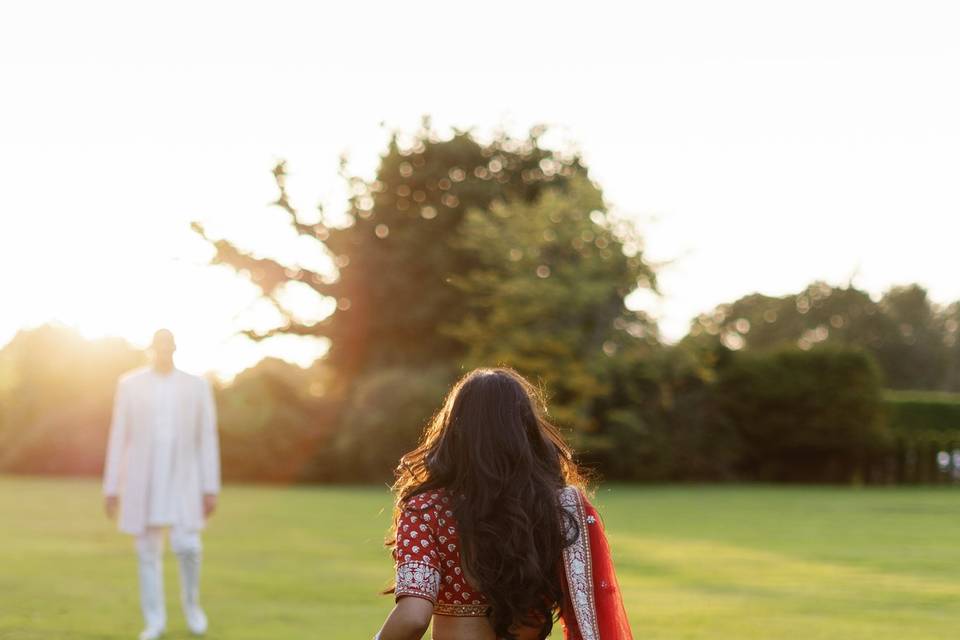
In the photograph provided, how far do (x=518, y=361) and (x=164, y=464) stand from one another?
32.1 meters

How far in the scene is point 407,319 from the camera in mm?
44156

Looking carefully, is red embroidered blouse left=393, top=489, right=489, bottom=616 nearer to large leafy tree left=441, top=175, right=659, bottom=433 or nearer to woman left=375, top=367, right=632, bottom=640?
woman left=375, top=367, right=632, bottom=640

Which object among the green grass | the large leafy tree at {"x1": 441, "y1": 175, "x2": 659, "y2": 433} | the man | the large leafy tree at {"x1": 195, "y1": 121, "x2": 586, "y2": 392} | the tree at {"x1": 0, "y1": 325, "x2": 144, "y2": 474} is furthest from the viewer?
the tree at {"x1": 0, "y1": 325, "x2": 144, "y2": 474}

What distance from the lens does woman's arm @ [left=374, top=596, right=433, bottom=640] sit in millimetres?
3619

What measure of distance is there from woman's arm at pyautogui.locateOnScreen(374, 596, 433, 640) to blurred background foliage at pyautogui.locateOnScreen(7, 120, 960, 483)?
3521cm

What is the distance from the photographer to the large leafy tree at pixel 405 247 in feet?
145

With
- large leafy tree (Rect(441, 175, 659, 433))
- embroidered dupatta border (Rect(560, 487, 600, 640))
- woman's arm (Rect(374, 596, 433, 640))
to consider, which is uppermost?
large leafy tree (Rect(441, 175, 659, 433))

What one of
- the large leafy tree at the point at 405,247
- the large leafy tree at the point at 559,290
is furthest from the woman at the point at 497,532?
the large leafy tree at the point at 405,247

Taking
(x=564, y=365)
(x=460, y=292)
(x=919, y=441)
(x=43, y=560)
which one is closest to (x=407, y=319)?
(x=460, y=292)

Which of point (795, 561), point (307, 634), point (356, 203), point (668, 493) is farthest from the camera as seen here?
point (356, 203)

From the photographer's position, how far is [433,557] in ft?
12.1

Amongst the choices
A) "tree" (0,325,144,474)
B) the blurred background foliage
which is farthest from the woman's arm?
"tree" (0,325,144,474)

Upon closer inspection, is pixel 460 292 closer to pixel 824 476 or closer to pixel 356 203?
pixel 356 203

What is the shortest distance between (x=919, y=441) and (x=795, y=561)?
104ft
